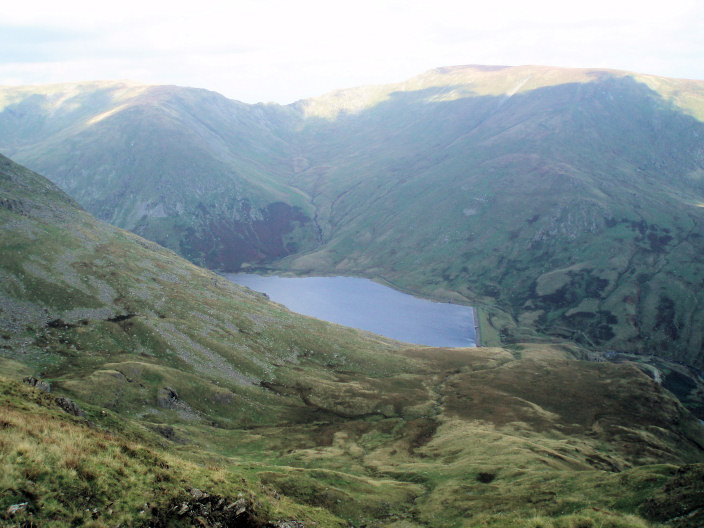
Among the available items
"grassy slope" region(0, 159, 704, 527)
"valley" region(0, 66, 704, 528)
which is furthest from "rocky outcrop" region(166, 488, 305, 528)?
"grassy slope" region(0, 159, 704, 527)

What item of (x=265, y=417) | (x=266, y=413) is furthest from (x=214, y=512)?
(x=266, y=413)

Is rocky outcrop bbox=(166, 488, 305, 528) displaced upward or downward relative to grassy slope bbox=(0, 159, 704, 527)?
upward

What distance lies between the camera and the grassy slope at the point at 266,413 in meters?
25.7

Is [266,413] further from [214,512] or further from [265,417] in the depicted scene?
[214,512]

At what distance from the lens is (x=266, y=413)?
8656cm

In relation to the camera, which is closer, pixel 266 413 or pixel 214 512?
pixel 214 512

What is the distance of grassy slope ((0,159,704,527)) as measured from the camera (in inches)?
1012

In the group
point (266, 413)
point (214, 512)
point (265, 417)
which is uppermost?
point (214, 512)

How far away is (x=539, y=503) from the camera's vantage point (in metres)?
42.6

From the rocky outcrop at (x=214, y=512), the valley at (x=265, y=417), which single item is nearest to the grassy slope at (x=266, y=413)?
the valley at (x=265, y=417)

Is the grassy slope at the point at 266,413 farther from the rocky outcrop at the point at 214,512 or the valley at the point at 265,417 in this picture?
the rocky outcrop at the point at 214,512

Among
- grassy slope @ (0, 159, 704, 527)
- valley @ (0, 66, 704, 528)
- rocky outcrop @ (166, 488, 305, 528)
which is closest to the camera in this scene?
rocky outcrop @ (166, 488, 305, 528)

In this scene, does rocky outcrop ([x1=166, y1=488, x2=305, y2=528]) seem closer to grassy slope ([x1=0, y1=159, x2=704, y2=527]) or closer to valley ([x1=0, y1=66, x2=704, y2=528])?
valley ([x1=0, y1=66, x2=704, y2=528])

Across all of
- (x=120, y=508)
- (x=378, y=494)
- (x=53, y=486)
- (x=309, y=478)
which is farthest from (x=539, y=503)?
(x=53, y=486)
